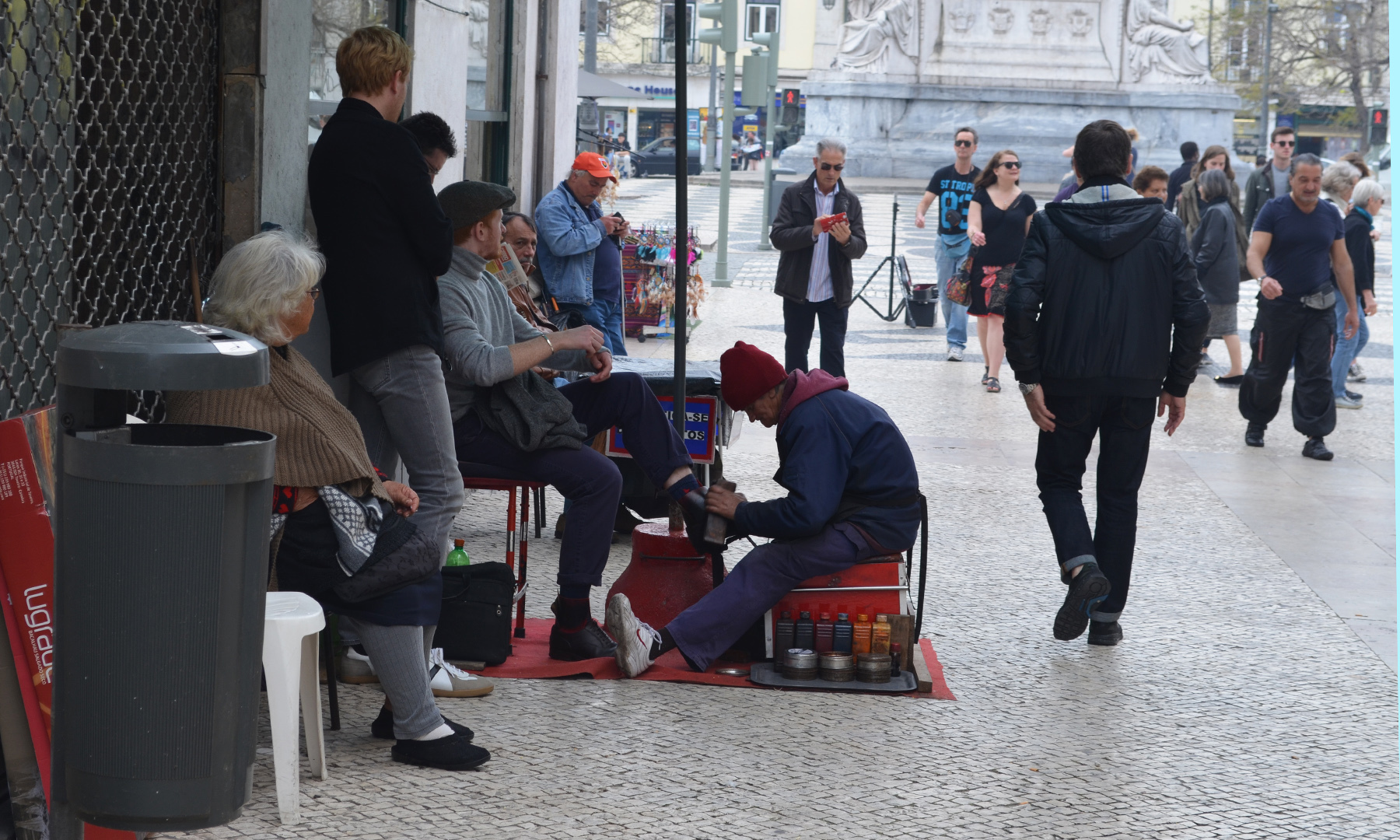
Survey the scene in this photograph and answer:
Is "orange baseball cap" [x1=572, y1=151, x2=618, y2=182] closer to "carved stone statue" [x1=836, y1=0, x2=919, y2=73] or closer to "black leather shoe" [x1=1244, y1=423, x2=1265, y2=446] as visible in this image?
"black leather shoe" [x1=1244, y1=423, x2=1265, y2=446]

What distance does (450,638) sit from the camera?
5.10 m

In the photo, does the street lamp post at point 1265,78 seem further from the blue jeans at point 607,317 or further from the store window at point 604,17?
the blue jeans at point 607,317

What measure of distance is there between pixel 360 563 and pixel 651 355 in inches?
351

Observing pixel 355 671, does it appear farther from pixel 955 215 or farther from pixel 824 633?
pixel 955 215

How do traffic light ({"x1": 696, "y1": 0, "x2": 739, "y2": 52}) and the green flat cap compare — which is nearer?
the green flat cap

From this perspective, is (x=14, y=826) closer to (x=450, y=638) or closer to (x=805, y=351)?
(x=450, y=638)

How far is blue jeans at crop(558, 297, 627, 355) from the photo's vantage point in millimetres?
8836

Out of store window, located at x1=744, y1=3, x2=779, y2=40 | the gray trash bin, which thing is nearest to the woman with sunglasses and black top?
the gray trash bin

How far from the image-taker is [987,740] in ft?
15.2

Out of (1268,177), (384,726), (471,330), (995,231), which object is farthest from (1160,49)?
(384,726)

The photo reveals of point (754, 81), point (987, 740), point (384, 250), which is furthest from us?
point (754, 81)

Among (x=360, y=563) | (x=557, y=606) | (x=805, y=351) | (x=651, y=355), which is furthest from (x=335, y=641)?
(x=651, y=355)

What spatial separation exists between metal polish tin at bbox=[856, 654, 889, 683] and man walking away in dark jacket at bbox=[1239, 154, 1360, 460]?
5407 millimetres

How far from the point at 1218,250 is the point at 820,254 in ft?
11.2
